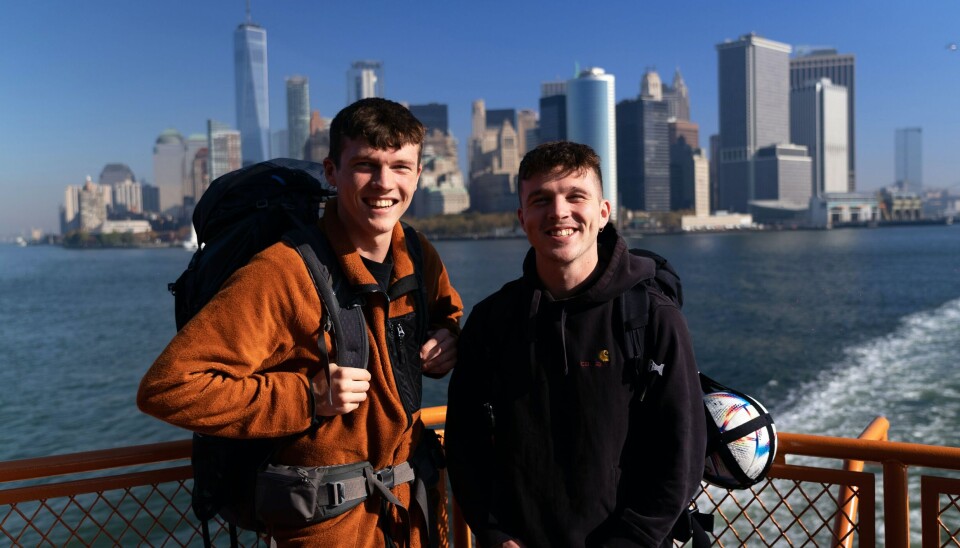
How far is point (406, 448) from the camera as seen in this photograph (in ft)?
8.18

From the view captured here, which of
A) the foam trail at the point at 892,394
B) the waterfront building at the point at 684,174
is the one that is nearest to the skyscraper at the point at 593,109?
the waterfront building at the point at 684,174

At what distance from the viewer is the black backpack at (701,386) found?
2289mm

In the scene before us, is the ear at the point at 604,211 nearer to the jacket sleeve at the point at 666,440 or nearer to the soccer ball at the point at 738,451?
the jacket sleeve at the point at 666,440

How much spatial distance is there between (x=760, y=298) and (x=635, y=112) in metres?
139

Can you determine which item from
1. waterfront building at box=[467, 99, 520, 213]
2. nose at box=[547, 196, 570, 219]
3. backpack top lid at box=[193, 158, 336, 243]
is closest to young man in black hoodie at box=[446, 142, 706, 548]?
nose at box=[547, 196, 570, 219]

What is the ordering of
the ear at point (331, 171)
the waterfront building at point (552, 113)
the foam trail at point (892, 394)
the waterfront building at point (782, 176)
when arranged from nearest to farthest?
the ear at point (331, 171), the foam trail at point (892, 394), the waterfront building at point (782, 176), the waterfront building at point (552, 113)

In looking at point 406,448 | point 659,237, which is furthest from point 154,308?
point 659,237

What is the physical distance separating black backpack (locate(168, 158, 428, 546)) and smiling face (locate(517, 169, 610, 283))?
1.43 ft

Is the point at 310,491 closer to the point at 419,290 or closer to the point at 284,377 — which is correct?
the point at 284,377

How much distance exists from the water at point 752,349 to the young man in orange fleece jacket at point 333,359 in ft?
39.9

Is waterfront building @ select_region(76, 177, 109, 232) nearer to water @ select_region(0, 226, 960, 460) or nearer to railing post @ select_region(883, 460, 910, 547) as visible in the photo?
water @ select_region(0, 226, 960, 460)

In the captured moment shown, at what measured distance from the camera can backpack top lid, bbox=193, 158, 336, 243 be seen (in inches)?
97.6

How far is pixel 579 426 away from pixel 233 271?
110cm

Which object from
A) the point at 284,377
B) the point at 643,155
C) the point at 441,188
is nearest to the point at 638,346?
the point at 284,377
